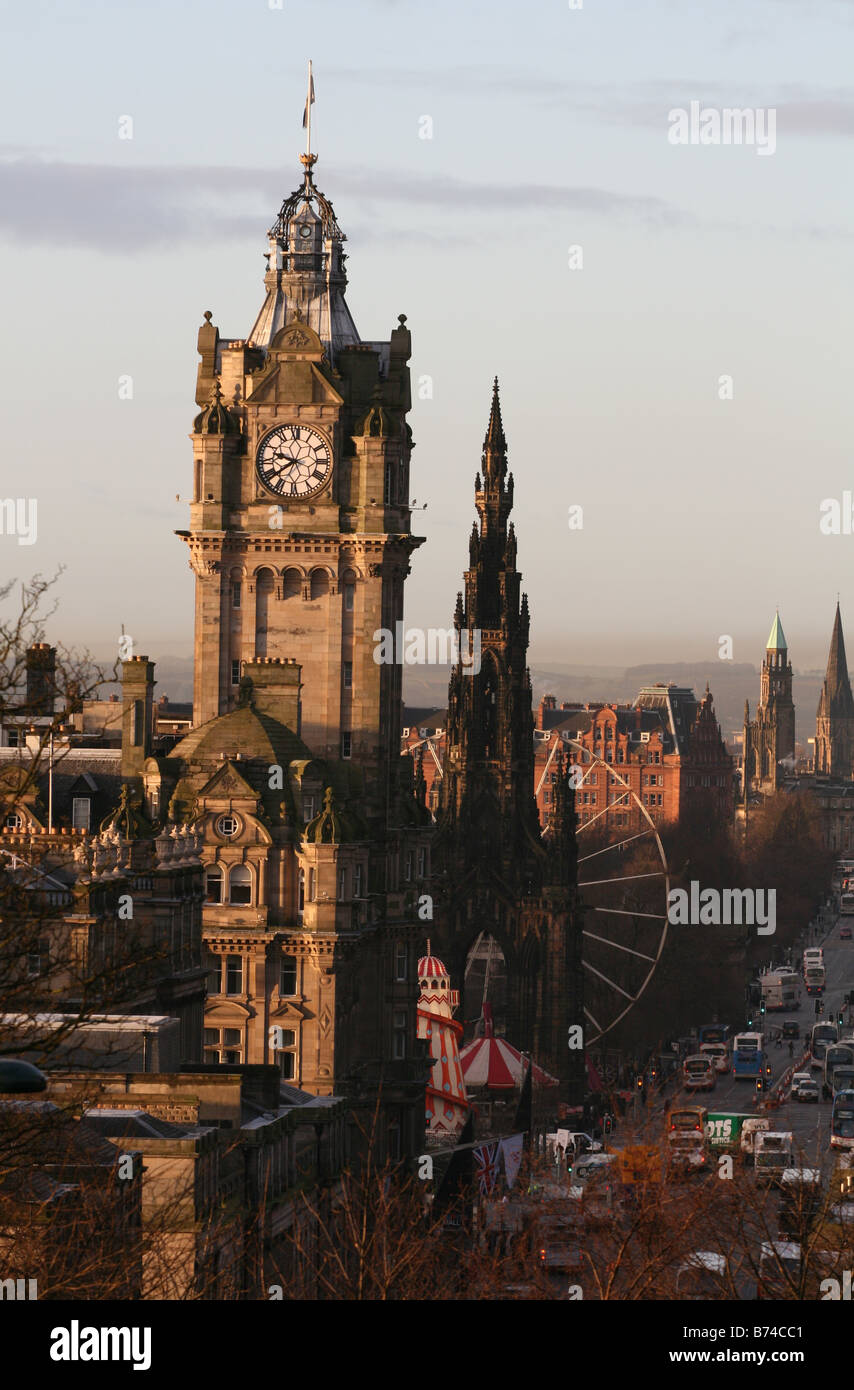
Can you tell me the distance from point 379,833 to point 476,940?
1931 inches

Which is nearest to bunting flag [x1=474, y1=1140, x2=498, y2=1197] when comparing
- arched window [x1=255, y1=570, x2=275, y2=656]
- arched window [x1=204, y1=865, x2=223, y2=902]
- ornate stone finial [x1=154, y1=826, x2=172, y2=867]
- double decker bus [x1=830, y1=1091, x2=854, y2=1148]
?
arched window [x1=204, y1=865, x2=223, y2=902]

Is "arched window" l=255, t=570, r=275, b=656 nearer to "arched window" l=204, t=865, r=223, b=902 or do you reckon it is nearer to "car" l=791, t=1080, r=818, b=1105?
"arched window" l=204, t=865, r=223, b=902

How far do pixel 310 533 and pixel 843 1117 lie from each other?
130ft

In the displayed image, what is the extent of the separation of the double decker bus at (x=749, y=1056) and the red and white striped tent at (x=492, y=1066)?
29.1 m

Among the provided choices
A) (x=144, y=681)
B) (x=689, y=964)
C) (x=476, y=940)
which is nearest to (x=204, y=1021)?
(x=144, y=681)

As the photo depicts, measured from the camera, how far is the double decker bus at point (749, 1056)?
544ft

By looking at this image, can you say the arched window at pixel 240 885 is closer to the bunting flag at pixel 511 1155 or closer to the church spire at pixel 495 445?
the bunting flag at pixel 511 1155

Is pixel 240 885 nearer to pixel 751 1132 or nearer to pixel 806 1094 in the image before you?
pixel 751 1132

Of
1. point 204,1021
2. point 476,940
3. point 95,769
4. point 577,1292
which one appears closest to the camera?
point 577,1292

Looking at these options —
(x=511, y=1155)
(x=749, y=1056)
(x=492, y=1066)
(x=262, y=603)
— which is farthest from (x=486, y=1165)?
(x=749, y=1056)

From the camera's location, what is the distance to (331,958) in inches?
4045

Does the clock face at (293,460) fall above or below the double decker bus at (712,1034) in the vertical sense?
above

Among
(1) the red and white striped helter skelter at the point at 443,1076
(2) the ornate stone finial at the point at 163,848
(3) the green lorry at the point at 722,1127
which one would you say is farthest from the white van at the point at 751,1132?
(2) the ornate stone finial at the point at 163,848
